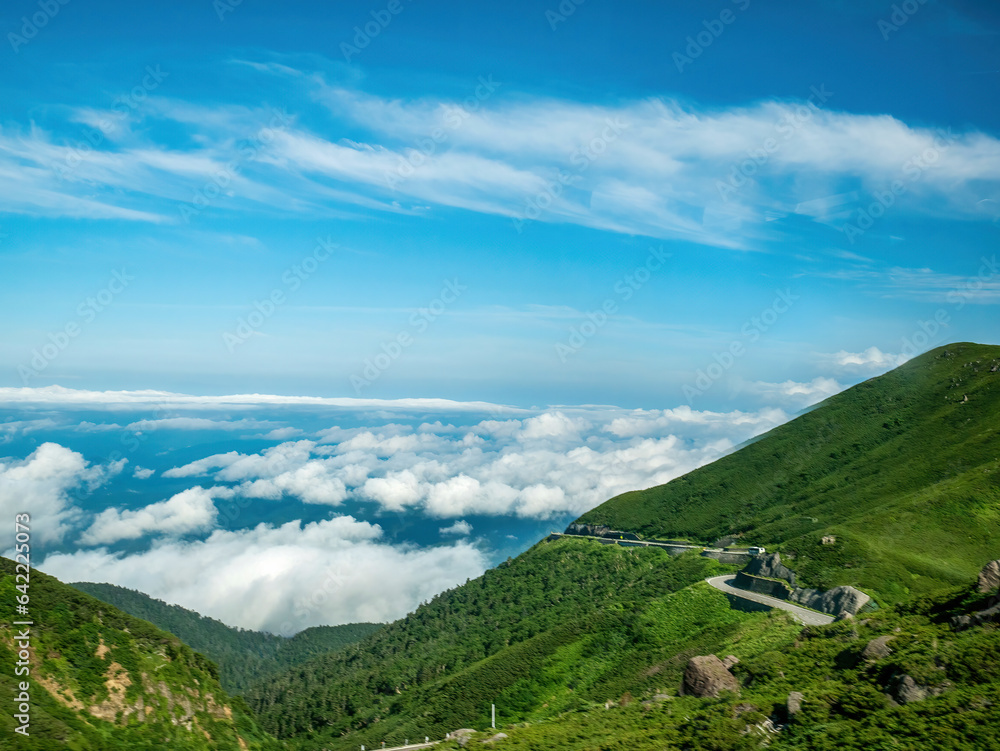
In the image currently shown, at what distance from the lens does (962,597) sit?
44.1 metres

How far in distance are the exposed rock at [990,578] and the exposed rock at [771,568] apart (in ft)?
148

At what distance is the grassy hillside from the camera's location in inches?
3419

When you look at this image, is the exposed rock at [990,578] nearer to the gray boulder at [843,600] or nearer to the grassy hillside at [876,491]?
the gray boulder at [843,600]

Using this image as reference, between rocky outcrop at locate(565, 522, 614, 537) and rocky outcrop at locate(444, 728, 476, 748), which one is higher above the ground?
rocky outcrop at locate(565, 522, 614, 537)

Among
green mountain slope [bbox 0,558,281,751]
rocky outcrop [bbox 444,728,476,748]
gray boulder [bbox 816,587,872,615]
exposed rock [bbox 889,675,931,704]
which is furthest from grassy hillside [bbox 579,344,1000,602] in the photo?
green mountain slope [bbox 0,558,281,751]

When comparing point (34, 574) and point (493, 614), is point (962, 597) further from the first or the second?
point (493, 614)

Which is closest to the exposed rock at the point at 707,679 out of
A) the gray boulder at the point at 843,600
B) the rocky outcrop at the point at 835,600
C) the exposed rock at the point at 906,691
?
the exposed rock at the point at 906,691

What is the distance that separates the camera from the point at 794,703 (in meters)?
37.8

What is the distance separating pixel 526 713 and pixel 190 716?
148 feet

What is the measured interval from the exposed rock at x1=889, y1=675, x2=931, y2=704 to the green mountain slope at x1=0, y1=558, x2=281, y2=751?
163 feet

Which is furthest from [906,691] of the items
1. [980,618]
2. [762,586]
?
[762,586]

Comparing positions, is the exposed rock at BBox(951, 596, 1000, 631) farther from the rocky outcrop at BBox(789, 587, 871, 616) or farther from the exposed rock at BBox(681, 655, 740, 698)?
the rocky outcrop at BBox(789, 587, 871, 616)

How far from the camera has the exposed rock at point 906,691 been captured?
34.7 m

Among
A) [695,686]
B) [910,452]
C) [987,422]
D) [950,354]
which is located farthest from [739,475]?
[695,686]
